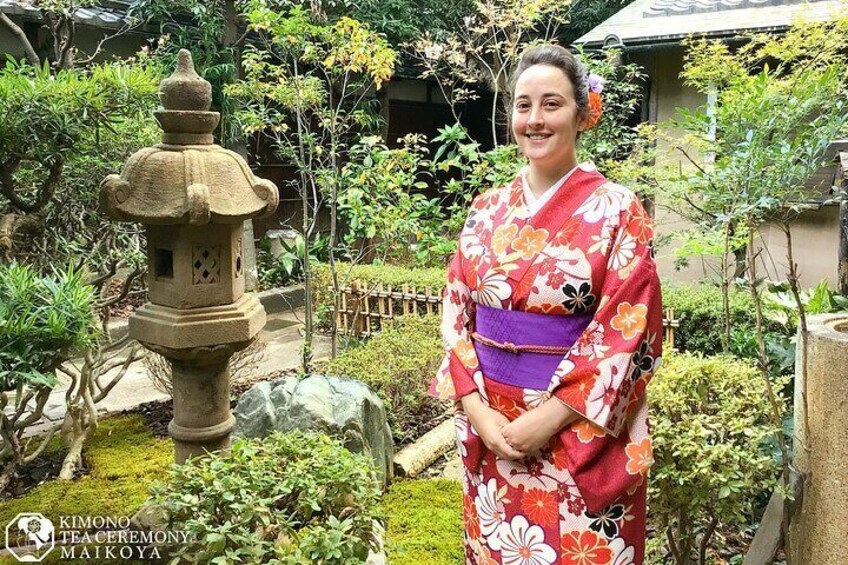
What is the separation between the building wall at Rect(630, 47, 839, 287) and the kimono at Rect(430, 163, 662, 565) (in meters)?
5.72

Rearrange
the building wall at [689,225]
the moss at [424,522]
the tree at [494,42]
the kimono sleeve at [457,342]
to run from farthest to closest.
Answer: the tree at [494,42] → the building wall at [689,225] → the moss at [424,522] → the kimono sleeve at [457,342]

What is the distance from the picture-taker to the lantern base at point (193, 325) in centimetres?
331

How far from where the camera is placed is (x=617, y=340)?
2.16 metres

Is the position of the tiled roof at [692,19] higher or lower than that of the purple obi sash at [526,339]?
higher

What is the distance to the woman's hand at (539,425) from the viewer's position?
2205 millimetres

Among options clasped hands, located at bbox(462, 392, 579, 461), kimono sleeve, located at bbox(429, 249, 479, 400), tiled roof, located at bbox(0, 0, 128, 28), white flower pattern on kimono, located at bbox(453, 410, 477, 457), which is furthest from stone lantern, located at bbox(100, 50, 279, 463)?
tiled roof, located at bbox(0, 0, 128, 28)

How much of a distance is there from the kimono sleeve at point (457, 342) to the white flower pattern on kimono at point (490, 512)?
0.36m

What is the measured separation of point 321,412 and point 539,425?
2269 millimetres

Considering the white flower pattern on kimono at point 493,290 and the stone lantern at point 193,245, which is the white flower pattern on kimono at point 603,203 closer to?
the white flower pattern on kimono at point 493,290

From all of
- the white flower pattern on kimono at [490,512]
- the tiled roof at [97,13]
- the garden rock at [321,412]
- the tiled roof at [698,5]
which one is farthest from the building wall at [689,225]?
the tiled roof at [97,13]

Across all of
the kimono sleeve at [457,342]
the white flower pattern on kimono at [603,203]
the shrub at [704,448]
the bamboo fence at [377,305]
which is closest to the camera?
the white flower pattern on kimono at [603,203]

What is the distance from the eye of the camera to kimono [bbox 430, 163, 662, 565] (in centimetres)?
217

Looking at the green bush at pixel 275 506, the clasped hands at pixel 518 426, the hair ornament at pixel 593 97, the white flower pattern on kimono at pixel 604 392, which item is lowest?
the green bush at pixel 275 506

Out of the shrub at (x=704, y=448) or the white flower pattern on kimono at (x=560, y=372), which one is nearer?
the white flower pattern on kimono at (x=560, y=372)
